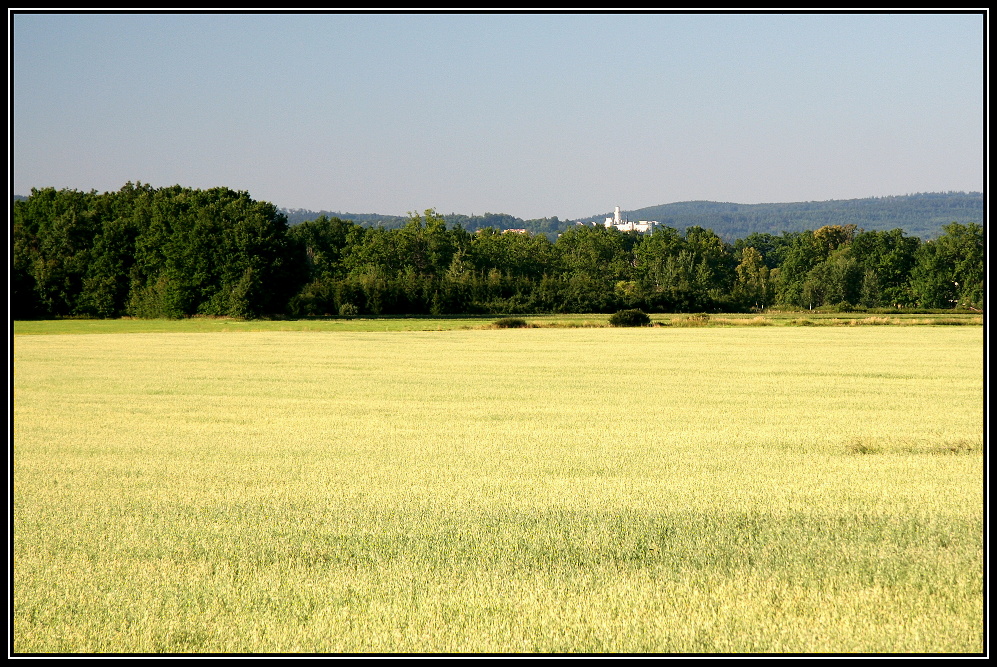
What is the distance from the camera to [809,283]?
9950cm

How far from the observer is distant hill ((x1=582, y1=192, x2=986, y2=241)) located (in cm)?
7938

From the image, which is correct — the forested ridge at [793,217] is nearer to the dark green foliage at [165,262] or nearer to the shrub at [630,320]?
the dark green foliage at [165,262]

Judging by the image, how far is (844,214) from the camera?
Answer: 434 ft

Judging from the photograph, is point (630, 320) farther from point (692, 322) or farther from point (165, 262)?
point (165, 262)

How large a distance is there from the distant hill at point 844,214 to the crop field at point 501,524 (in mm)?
13217

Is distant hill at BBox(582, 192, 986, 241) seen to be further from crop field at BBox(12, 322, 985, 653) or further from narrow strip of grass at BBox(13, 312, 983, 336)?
crop field at BBox(12, 322, 985, 653)

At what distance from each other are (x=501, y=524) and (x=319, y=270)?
302 feet

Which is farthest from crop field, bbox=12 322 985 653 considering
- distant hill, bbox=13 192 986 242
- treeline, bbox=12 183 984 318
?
treeline, bbox=12 183 984 318

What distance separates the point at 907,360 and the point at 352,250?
76.6m

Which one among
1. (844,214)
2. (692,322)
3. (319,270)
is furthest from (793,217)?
(692,322)

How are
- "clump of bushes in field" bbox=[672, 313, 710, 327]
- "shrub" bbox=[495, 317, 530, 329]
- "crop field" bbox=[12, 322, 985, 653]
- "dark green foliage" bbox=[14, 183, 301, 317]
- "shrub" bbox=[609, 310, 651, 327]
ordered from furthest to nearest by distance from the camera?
"dark green foliage" bbox=[14, 183, 301, 317] → "shrub" bbox=[609, 310, 651, 327] → "clump of bushes in field" bbox=[672, 313, 710, 327] → "shrub" bbox=[495, 317, 530, 329] → "crop field" bbox=[12, 322, 985, 653]

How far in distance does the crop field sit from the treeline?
175ft
